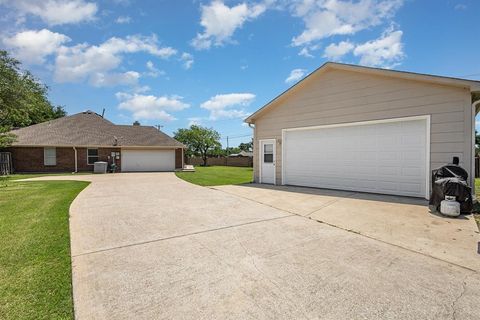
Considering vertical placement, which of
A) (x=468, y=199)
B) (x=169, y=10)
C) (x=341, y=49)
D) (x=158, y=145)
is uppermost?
(x=169, y=10)

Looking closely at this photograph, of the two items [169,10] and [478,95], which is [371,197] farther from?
[169,10]

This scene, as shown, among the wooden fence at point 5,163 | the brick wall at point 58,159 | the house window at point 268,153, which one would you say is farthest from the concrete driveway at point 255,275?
the wooden fence at point 5,163

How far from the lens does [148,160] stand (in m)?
21.7

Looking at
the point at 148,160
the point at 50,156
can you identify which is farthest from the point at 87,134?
the point at 148,160

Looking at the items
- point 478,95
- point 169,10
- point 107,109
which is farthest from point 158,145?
point 107,109

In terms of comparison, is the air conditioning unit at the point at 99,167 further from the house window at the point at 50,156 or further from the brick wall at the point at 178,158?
the brick wall at the point at 178,158

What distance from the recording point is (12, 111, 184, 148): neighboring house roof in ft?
63.3

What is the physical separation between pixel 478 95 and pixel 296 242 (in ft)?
21.4

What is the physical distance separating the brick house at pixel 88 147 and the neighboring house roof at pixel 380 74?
13.5 metres

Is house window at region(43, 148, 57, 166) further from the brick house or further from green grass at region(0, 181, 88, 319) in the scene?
green grass at region(0, 181, 88, 319)

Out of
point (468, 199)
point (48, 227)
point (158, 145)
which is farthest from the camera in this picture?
point (158, 145)

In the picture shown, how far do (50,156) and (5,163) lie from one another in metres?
2.64

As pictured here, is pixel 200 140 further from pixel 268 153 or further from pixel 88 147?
pixel 268 153

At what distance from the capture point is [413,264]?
302 cm
